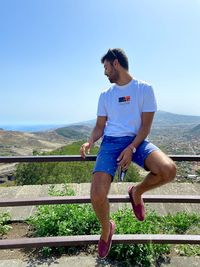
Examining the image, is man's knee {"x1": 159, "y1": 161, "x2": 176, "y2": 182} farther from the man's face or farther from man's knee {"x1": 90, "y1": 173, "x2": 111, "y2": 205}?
the man's face

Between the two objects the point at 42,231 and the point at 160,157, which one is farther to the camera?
the point at 42,231

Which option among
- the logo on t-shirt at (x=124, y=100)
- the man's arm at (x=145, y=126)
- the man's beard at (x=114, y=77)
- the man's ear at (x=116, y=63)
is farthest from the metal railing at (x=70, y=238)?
the man's ear at (x=116, y=63)

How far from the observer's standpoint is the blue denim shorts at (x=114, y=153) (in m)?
3.31

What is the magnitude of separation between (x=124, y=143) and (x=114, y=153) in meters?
0.14

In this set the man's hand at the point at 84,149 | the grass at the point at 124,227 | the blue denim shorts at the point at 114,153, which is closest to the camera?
the blue denim shorts at the point at 114,153

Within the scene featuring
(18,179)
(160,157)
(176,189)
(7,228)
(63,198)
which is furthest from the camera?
(18,179)

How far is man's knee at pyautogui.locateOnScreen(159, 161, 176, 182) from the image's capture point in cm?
321

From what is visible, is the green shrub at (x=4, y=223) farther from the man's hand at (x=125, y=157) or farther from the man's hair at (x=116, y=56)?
the man's hair at (x=116, y=56)

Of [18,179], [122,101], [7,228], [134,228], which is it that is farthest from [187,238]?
[18,179]

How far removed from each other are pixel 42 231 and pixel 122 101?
6.82 feet

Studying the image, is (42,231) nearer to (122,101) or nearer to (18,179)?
(122,101)

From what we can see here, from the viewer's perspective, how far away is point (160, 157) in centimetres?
326

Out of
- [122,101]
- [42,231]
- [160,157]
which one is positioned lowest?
[42,231]

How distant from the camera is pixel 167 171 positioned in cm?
321
